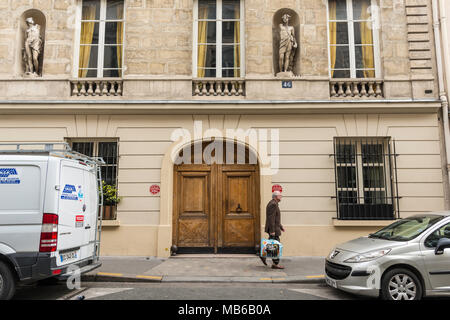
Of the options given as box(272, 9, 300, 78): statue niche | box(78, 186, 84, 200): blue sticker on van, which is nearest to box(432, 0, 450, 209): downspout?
box(272, 9, 300, 78): statue niche

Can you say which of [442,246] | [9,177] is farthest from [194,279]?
[442,246]

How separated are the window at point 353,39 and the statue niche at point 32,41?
8974 millimetres

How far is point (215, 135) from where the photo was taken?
9.84 meters

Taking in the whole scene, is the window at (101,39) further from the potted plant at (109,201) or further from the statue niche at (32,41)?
the potted plant at (109,201)

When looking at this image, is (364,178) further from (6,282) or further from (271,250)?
(6,282)

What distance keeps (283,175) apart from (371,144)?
2.80 meters

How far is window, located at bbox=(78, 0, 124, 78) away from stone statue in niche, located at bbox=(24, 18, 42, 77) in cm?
123

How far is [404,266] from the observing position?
549cm

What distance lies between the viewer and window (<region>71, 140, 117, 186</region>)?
990 cm

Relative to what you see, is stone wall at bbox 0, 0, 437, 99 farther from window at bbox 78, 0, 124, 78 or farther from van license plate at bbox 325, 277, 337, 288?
van license plate at bbox 325, 277, 337, 288

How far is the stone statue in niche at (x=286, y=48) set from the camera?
10203 mm

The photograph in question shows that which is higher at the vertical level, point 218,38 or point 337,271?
point 218,38

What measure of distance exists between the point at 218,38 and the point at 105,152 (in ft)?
16.1
